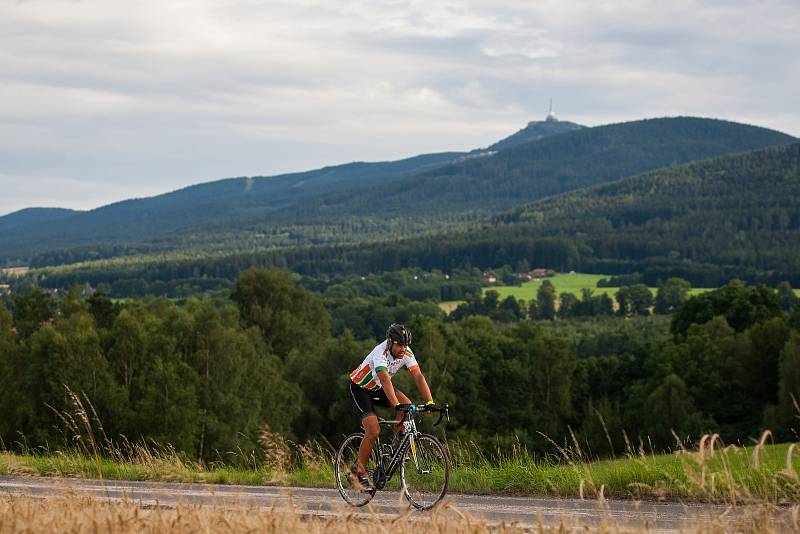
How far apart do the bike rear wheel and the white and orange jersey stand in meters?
0.84

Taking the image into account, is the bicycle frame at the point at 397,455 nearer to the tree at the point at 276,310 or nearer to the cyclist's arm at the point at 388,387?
the cyclist's arm at the point at 388,387

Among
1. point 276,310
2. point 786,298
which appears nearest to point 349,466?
point 276,310

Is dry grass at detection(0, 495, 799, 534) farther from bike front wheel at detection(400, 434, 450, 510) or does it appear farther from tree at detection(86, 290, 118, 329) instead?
tree at detection(86, 290, 118, 329)

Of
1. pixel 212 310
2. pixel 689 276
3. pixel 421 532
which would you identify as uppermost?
pixel 421 532

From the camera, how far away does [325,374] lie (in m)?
71.4

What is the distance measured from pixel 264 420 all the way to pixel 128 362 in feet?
30.3

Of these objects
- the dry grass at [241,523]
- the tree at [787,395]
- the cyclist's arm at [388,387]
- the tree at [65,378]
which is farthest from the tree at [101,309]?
the dry grass at [241,523]

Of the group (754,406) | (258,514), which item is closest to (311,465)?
(258,514)

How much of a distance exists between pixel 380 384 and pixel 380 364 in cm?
34

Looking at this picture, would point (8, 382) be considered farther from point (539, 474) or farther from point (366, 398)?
point (539, 474)

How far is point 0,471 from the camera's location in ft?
57.0

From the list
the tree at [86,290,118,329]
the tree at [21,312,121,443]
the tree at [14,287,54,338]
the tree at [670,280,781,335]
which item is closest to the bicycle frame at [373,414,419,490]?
the tree at [21,312,121,443]

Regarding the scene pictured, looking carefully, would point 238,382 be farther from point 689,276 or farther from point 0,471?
point 689,276

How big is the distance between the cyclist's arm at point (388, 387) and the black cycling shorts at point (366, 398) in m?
0.42
